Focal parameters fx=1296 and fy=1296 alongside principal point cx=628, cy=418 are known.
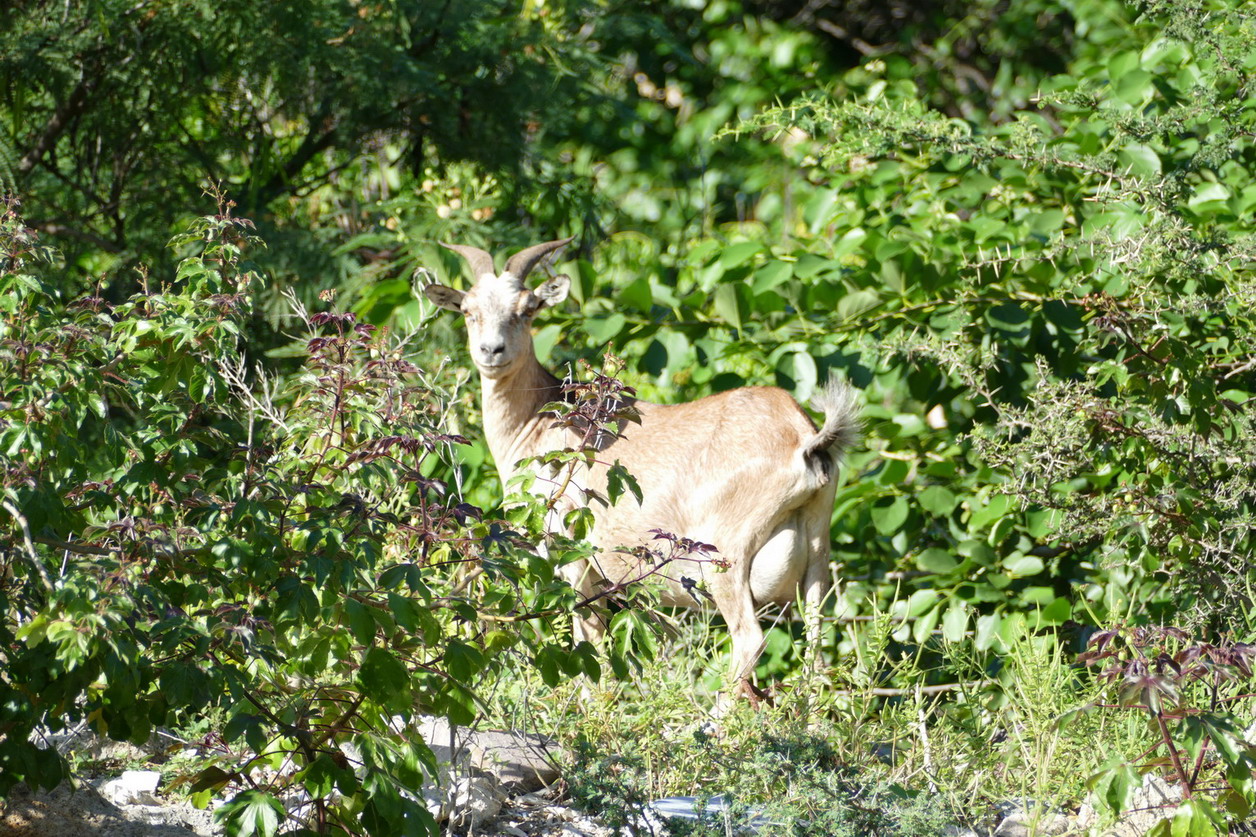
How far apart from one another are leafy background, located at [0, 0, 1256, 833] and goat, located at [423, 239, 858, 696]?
0.87ft

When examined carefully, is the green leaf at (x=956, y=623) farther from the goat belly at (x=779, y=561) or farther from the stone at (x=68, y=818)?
the stone at (x=68, y=818)

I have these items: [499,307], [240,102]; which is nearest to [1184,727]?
[499,307]

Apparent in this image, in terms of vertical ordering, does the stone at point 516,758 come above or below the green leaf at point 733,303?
below

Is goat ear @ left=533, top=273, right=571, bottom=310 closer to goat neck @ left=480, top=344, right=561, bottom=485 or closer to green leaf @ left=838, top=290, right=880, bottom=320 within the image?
goat neck @ left=480, top=344, right=561, bottom=485

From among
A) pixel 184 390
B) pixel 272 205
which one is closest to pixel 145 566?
pixel 184 390

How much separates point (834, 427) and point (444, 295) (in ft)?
5.83

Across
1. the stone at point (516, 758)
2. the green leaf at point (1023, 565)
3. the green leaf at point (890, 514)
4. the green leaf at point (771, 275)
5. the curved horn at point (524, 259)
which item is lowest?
the green leaf at point (1023, 565)

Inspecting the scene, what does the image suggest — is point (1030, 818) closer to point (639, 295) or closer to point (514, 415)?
point (514, 415)

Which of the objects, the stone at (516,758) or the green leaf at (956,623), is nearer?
the stone at (516,758)

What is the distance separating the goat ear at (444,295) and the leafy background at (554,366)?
10cm

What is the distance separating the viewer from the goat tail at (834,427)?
15.2 ft

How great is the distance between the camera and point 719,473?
495 centimetres

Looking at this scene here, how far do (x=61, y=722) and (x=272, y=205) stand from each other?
4985 mm

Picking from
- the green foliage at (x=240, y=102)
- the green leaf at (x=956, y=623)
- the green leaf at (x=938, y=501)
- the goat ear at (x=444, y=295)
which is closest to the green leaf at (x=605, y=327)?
the goat ear at (x=444, y=295)
